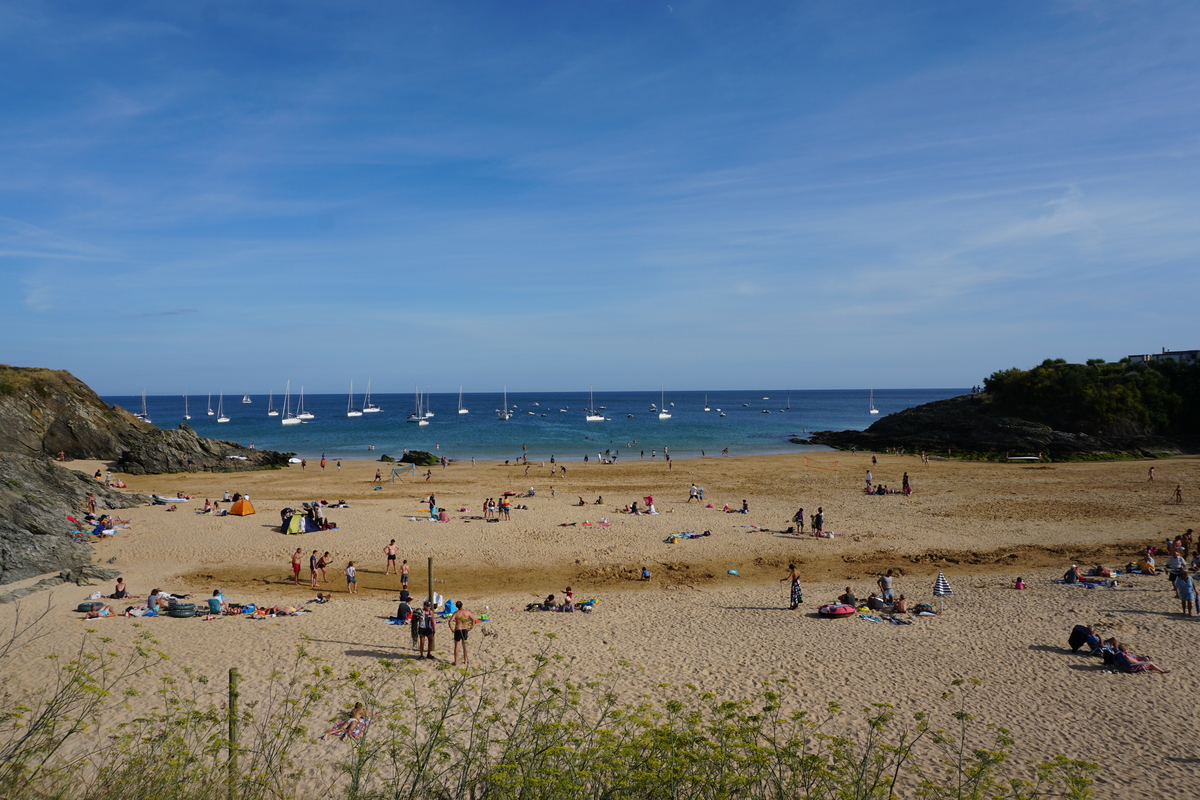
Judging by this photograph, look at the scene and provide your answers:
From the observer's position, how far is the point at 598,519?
93.0 ft

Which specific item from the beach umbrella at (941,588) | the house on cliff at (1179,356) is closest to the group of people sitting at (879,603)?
the beach umbrella at (941,588)

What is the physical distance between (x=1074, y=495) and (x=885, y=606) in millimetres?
22924

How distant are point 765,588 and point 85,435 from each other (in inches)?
2020

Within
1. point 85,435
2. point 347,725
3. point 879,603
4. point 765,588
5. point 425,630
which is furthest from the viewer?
point 85,435

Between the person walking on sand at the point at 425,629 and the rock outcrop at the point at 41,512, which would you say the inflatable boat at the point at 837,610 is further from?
the rock outcrop at the point at 41,512

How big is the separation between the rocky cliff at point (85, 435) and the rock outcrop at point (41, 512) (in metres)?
15.2

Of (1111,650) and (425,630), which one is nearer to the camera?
(1111,650)

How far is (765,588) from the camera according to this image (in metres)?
19.3

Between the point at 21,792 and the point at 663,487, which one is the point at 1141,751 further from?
the point at 663,487

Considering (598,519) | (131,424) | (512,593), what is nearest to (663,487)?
(598,519)

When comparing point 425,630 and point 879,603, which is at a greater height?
point 425,630

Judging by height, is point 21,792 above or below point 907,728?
above

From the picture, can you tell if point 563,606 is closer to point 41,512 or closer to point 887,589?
point 887,589

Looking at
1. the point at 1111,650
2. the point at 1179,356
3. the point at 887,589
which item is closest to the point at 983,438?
the point at 1179,356
